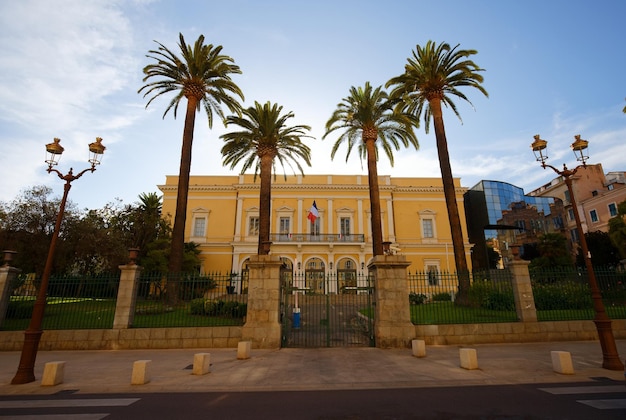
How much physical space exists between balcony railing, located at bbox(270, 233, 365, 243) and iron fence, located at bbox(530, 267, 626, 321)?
19522mm

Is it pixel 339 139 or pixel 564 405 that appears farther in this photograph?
pixel 339 139

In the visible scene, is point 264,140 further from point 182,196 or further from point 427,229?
point 427,229

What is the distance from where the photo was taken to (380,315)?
10.3 m

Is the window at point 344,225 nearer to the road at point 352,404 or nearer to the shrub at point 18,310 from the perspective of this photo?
the shrub at point 18,310

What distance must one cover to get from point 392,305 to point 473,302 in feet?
16.2

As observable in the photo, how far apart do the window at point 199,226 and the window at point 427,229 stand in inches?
927

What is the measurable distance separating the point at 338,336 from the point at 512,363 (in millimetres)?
6548

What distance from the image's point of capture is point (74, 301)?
36.4 feet

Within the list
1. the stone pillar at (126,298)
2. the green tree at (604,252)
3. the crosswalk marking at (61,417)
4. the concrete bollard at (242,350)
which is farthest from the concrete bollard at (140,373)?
the green tree at (604,252)

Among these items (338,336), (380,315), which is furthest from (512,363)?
(338,336)

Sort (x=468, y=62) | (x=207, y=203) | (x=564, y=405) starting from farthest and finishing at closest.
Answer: (x=207, y=203) < (x=468, y=62) < (x=564, y=405)

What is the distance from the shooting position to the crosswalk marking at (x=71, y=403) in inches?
210

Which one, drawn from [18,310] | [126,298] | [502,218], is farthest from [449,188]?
[502,218]

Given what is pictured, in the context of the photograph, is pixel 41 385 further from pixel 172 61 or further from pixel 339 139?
pixel 339 139
